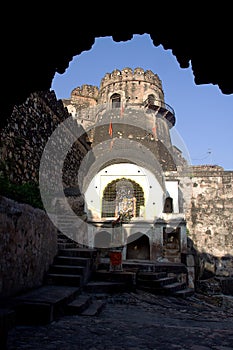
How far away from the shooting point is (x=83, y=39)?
221 centimetres

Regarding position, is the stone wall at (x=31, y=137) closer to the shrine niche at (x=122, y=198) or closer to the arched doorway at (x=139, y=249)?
the shrine niche at (x=122, y=198)

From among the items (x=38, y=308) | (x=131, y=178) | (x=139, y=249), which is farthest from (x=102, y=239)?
(x=38, y=308)

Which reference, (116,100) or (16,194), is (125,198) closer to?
(116,100)

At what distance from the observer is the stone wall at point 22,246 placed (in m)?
3.51

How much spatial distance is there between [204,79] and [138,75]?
2653cm

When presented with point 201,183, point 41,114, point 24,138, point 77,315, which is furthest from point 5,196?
point 201,183

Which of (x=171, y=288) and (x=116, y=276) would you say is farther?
(x=171, y=288)

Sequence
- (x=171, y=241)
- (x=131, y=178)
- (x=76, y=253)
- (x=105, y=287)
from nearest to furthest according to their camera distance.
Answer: (x=105, y=287)
(x=76, y=253)
(x=171, y=241)
(x=131, y=178)

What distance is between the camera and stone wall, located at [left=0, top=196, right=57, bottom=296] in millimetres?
3510

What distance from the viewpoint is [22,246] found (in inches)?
157

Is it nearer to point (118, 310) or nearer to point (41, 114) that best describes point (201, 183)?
point (41, 114)

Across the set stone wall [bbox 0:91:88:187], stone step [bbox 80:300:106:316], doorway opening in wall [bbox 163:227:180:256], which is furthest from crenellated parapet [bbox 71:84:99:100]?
stone step [bbox 80:300:106:316]

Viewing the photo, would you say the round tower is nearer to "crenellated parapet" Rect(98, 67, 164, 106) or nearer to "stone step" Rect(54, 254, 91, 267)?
"crenellated parapet" Rect(98, 67, 164, 106)

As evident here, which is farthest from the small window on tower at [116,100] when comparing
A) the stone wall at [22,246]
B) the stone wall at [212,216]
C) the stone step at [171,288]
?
the stone wall at [22,246]
